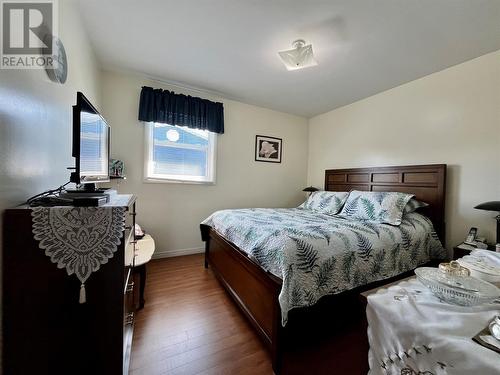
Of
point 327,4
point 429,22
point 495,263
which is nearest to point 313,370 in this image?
point 495,263

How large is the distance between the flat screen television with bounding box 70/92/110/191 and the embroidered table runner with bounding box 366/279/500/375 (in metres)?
1.34

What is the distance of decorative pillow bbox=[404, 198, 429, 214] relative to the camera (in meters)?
2.28

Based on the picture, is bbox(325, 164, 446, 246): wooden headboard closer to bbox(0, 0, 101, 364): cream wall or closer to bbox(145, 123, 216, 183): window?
bbox(145, 123, 216, 183): window

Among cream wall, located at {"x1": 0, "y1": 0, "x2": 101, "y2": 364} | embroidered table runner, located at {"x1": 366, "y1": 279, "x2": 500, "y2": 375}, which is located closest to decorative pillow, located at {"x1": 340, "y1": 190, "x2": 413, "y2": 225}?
embroidered table runner, located at {"x1": 366, "y1": 279, "x2": 500, "y2": 375}

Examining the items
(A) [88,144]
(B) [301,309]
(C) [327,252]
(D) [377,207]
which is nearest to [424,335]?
(C) [327,252]

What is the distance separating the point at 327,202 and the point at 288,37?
2015 mm

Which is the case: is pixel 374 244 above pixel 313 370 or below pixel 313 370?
above

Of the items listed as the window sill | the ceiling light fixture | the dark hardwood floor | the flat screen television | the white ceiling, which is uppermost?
the white ceiling

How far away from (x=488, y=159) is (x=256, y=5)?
105 inches

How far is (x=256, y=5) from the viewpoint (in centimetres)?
157

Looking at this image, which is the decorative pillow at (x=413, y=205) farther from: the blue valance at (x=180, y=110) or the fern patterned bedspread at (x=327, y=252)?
the blue valance at (x=180, y=110)

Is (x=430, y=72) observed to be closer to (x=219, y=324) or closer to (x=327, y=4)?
(x=327, y=4)

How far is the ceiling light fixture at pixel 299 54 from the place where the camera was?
1.90 meters

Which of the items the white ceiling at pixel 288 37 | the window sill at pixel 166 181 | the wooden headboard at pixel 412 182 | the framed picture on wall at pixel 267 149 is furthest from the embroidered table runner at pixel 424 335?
the framed picture on wall at pixel 267 149
